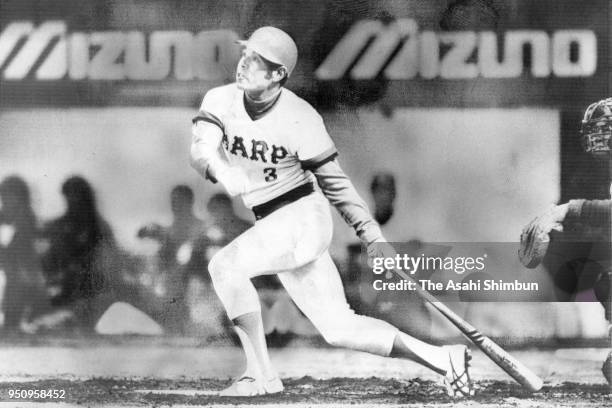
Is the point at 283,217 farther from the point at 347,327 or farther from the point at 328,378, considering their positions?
the point at 328,378

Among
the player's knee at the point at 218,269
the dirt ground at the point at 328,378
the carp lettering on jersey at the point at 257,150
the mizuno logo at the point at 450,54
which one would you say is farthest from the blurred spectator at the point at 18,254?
the mizuno logo at the point at 450,54

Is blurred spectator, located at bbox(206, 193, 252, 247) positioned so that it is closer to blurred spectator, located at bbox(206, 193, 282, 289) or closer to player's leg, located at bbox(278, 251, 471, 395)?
blurred spectator, located at bbox(206, 193, 282, 289)

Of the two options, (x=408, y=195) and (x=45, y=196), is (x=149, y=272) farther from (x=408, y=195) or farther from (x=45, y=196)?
(x=408, y=195)

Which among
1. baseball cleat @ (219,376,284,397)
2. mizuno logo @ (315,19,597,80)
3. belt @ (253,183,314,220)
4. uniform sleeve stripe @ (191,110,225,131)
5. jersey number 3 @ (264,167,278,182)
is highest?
mizuno logo @ (315,19,597,80)

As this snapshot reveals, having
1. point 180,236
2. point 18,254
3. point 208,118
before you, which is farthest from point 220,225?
point 18,254

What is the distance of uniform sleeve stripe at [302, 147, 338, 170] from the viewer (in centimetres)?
400

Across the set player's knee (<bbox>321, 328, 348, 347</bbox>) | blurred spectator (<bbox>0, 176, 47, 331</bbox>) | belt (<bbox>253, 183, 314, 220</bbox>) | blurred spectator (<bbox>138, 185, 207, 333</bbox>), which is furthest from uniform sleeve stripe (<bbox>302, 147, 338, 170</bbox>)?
blurred spectator (<bbox>0, 176, 47, 331</bbox>)

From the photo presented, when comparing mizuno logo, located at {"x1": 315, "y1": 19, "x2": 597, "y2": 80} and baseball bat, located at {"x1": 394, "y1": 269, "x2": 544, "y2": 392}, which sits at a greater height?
mizuno logo, located at {"x1": 315, "y1": 19, "x2": 597, "y2": 80}

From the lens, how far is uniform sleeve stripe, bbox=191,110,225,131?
4027 mm

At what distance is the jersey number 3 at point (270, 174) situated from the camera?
3990 mm

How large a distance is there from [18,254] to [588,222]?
119 inches

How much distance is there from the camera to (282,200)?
402cm

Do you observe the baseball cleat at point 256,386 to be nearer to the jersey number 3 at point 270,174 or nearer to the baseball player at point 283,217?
the baseball player at point 283,217

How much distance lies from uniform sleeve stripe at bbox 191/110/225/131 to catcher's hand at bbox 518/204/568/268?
169 cm
